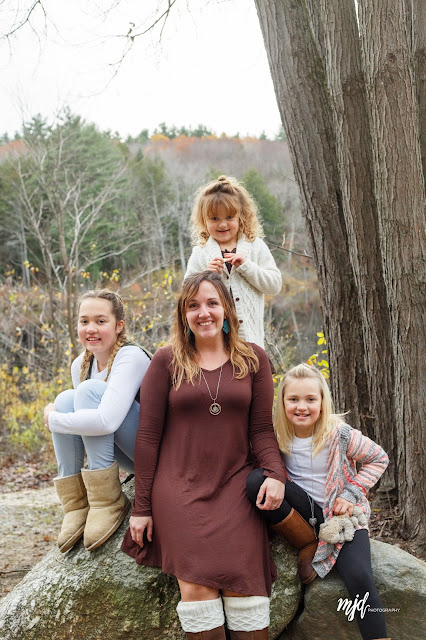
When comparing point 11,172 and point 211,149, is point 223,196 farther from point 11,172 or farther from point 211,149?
point 211,149

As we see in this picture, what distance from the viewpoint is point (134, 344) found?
304 cm

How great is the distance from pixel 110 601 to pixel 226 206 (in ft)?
6.83

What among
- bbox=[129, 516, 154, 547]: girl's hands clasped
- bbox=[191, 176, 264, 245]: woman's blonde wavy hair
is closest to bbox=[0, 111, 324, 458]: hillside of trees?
bbox=[191, 176, 264, 245]: woman's blonde wavy hair

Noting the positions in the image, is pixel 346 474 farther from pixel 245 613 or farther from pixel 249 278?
pixel 249 278

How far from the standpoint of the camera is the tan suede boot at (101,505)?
276 cm

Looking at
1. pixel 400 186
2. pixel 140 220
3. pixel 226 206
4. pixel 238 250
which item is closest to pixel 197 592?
pixel 238 250

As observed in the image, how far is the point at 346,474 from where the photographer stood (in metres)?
2.69

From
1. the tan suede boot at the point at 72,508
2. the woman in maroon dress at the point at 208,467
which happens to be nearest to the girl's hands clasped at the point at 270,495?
the woman in maroon dress at the point at 208,467

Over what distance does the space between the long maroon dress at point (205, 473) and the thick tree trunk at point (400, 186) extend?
106 cm

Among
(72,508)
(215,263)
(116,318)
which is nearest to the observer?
(72,508)

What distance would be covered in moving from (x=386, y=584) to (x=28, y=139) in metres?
10.3

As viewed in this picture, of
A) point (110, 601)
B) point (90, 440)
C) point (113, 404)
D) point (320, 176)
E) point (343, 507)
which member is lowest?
point (110, 601)

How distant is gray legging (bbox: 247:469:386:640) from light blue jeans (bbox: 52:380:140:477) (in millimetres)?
631

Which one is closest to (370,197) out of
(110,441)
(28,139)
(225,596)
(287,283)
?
(110,441)
